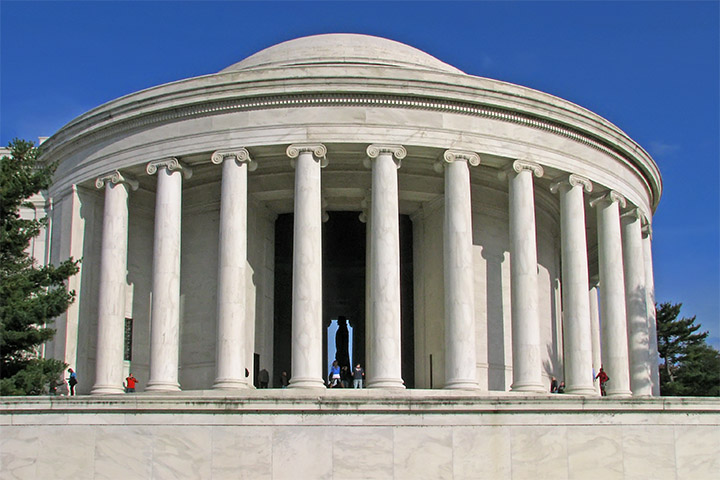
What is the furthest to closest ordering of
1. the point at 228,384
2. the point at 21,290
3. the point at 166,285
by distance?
the point at 166,285 < the point at 228,384 < the point at 21,290

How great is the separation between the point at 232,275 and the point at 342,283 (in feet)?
102

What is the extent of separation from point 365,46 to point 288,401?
3405 centimetres

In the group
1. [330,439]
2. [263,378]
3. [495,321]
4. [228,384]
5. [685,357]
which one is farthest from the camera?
[685,357]

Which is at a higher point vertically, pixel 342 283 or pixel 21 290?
pixel 342 283

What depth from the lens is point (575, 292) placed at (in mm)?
52031

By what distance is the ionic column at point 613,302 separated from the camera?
54.2 meters

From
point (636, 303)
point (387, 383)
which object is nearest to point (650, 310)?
point (636, 303)

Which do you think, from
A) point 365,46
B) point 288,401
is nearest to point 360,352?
point 365,46

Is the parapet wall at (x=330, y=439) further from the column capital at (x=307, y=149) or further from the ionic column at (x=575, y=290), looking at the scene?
the column capital at (x=307, y=149)

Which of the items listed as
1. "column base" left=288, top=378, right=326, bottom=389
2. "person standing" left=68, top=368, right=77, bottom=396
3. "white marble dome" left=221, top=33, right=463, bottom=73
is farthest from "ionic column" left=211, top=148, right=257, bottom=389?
"white marble dome" left=221, top=33, right=463, bottom=73

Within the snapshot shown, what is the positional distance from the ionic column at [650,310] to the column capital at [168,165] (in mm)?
31108

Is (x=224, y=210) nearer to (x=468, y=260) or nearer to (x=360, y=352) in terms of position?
(x=468, y=260)

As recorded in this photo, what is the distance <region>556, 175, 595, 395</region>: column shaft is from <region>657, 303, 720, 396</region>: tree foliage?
49.3 metres

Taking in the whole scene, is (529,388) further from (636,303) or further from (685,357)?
(685,357)
